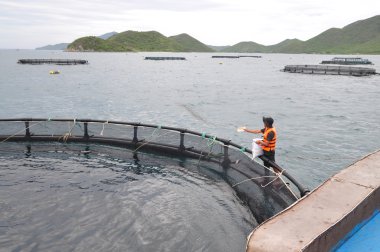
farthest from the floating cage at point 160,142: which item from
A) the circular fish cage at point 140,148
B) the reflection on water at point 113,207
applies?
the reflection on water at point 113,207

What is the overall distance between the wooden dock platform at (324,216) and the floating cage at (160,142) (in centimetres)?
405

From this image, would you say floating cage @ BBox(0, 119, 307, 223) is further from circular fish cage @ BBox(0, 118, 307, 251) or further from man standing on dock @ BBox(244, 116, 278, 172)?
man standing on dock @ BBox(244, 116, 278, 172)

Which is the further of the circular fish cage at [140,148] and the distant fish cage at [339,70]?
the distant fish cage at [339,70]

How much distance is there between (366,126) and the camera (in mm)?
44062

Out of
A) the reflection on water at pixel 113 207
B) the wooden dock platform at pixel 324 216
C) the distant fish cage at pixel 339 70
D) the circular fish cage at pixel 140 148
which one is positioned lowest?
the reflection on water at pixel 113 207

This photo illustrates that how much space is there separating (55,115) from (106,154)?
3236 cm

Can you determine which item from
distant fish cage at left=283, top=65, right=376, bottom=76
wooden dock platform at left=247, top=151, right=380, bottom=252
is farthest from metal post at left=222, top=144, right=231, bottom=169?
distant fish cage at left=283, top=65, right=376, bottom=76

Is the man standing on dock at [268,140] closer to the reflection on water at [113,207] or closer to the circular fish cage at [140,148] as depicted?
the circular fish cage at [140,148]

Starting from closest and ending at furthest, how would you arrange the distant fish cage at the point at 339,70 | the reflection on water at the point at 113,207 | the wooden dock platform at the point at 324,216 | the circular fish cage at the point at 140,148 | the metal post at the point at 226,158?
1. the wooden dock platform at the point at 324,216
2. the reflection on water at the point at 113,207
3. the circular fish cage at the point at 140,148
4. the metal post at the point at 226,158
5. the distant fish cage at the point at 339,70

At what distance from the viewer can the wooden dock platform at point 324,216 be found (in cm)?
683

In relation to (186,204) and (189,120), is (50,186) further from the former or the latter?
(189,120)

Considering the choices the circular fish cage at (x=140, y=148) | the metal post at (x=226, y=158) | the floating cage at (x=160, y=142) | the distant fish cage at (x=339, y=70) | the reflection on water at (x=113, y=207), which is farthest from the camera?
the distant fish cage at (x=339, y=70)

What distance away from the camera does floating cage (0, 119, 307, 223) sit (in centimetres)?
1491

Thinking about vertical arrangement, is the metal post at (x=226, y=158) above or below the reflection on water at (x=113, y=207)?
above
